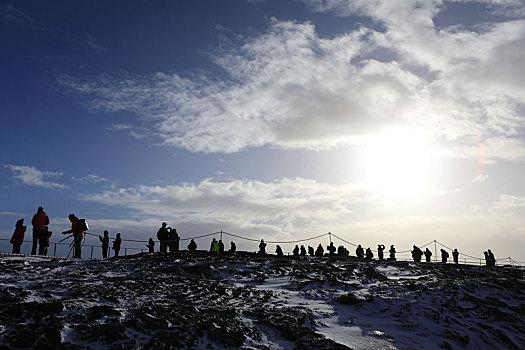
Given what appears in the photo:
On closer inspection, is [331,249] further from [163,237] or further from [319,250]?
[163,237]

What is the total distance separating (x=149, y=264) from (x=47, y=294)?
5761 mm

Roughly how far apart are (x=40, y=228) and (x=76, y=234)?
1.48 metres

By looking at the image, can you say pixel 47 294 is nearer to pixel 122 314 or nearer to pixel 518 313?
pixel 122 314

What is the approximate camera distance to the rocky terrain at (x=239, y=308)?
8.02 meters

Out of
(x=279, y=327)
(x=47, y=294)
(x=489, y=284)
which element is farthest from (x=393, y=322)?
(x=47, y=294)

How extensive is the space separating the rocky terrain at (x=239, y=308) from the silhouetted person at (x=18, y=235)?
2.19 metres

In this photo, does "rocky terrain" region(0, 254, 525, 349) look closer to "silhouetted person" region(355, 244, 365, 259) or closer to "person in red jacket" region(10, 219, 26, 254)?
"person in red jacket" region(10, 219, 26, 254)

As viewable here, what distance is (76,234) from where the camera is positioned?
17.2 meters

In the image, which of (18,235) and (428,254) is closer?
(18,235)

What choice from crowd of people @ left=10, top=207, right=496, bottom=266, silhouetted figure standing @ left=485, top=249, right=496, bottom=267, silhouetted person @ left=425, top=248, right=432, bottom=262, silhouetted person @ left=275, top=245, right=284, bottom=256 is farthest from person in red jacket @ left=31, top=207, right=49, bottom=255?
silhouetted figure standing @ left=485, top=249, right=496, bottom=267

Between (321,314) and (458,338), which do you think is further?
(321,314)

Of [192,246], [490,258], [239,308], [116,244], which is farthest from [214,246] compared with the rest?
[490,258]

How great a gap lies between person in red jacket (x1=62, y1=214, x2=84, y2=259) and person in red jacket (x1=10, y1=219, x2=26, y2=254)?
1756mm

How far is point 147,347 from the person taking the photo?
24.8 ft
